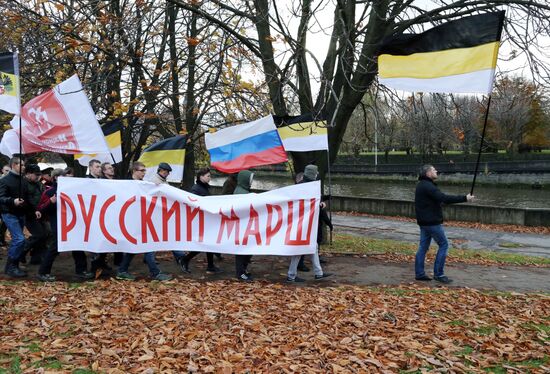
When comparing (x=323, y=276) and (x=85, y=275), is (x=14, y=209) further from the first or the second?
(x=323, y=276)

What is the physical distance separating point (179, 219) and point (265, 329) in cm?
320

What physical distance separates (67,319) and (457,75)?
607cm

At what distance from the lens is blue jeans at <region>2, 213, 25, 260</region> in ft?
25.7

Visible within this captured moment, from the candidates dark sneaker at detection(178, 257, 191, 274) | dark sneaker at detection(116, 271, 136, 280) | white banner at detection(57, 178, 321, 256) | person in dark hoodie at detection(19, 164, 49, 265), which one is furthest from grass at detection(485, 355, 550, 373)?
person in dark hoodie at detection(19, 164, 49, 265)

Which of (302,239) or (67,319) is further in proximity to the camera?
(302,239)

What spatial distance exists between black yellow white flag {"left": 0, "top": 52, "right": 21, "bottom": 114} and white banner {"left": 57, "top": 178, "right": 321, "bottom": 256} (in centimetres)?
134

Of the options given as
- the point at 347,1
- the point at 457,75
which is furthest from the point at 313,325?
the point at 347,1

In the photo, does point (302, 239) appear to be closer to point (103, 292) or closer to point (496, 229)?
point (103, 292)

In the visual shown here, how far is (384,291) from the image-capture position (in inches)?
292

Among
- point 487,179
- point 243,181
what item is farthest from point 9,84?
point 487,179

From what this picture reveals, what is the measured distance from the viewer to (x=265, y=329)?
542 cm

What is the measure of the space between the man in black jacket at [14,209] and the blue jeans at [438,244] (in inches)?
242

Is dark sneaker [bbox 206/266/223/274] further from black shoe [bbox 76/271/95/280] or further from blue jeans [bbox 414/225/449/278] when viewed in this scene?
blue jeans [bbox 414/225/449/278]

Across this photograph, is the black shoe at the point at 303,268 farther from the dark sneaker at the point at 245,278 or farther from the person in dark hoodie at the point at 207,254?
the person in dark hoodie at the point at 207,254
